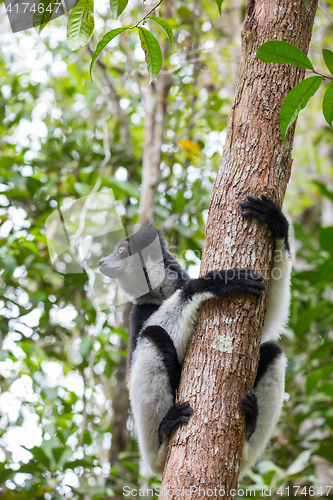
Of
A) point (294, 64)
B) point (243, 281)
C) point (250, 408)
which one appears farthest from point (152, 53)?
point (250, 408)

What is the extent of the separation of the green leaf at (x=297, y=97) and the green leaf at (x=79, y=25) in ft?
3.07

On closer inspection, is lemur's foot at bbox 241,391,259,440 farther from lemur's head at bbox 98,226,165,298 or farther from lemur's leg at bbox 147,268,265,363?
lemur's head at bbox 98,226,165,298

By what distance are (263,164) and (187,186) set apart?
12.8ft

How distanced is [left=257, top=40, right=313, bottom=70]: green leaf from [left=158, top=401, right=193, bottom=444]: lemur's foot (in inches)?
63.9

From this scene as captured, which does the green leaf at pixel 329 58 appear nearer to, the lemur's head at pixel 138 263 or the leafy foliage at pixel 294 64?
the leafy foliage at pixel 294 64

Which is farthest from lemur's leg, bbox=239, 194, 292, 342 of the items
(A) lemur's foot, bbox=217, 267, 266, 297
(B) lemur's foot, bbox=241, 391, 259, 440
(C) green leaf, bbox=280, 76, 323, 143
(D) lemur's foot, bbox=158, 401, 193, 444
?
(D) lemur's foot, bbox=158, 401, 193, 444

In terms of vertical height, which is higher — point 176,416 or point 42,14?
point 42,14

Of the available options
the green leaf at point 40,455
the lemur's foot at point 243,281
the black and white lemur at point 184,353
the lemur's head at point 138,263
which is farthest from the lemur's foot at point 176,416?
the green leaf at point 40,455

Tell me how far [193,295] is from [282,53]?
4.61 ft

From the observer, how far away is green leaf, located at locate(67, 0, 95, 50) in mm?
1848

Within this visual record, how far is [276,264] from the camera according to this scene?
2729mm

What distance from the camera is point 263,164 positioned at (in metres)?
2.23

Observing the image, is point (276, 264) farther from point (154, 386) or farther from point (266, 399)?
point (154, 386)

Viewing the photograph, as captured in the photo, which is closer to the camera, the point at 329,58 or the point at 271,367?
the point at 329,58
